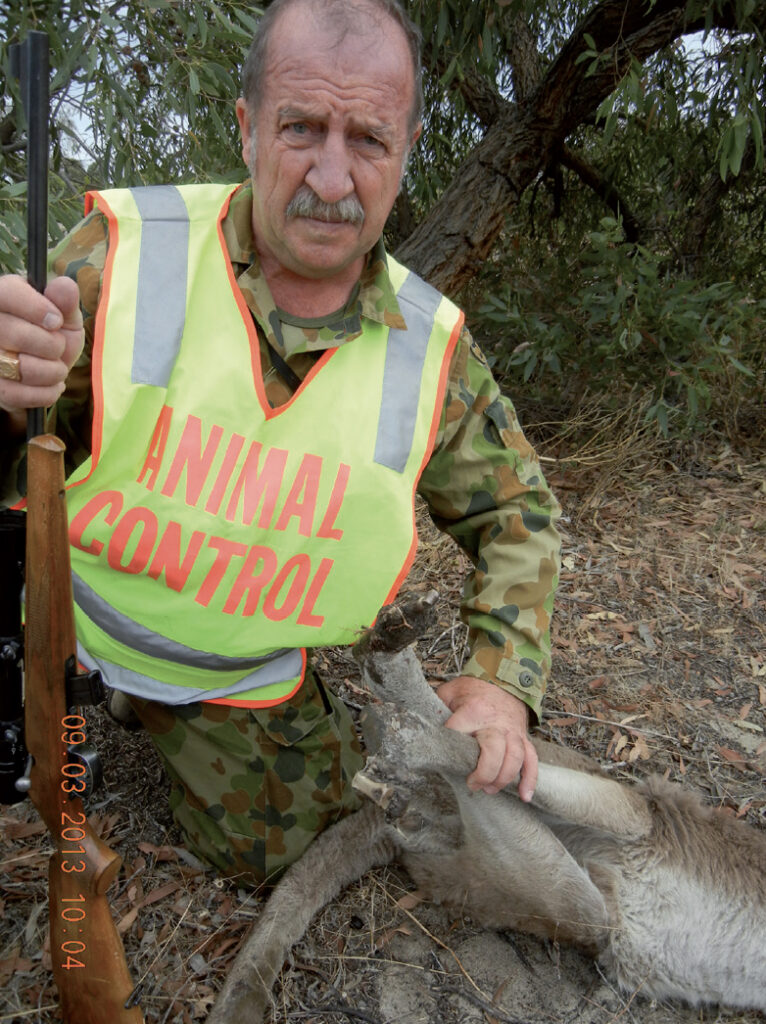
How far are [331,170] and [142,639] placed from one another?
1443 mm

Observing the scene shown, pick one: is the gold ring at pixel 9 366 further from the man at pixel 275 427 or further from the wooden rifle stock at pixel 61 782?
the man at pixel 275 427

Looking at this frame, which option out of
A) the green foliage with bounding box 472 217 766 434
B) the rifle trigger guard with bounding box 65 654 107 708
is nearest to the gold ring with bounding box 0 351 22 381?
the rifle trigger guard with bounding box 65 654 107 708

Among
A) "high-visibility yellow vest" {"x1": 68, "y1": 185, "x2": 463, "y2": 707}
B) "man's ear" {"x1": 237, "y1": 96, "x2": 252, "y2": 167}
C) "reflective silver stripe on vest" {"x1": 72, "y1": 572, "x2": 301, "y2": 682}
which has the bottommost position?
"reflective silver stripe on vest" {"x1": 72, "y1": 572, "x2": 301, "y2": 682}

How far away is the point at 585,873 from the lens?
8.83 feet

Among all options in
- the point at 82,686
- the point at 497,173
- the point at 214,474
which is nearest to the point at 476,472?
the point at 214,474

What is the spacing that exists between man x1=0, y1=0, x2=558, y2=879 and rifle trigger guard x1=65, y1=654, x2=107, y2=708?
617mm

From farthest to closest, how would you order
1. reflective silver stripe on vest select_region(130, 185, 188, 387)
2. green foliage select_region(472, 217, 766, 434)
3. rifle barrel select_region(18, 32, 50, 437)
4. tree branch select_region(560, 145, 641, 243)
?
tree branch select_region(560, 145, 641, 243) < green foliage select_region(472, 217, 766, 434) < reflective silver stripe on vest select_region(130, 185, 188, 387) < rifle barrel select_region(18, 32, 50, 437)

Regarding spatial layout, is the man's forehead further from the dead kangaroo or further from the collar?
the dead kangaroo

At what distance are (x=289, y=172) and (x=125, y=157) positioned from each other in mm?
2001

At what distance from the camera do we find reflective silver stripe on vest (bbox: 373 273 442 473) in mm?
2510

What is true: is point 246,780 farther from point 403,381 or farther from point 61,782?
point 403,381

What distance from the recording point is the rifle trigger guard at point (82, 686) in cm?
178

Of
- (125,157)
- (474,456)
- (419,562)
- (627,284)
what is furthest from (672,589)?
(125,157)

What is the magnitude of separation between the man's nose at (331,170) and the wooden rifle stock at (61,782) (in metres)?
1.10
